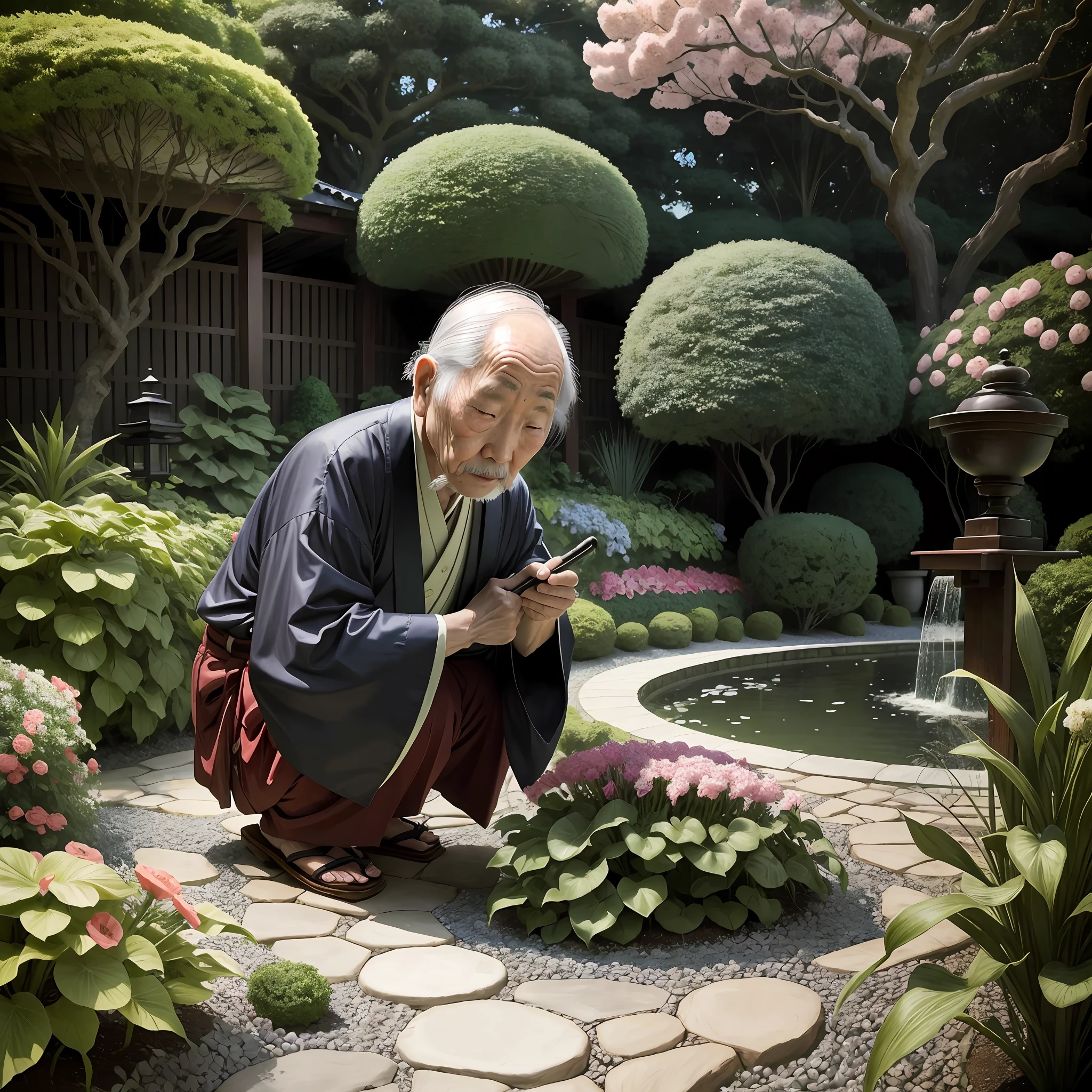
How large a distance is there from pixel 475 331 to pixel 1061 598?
15.4 feet

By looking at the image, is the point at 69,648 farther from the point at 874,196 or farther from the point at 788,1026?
the point at 874,196

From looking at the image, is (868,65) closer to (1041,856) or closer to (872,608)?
(872,608)

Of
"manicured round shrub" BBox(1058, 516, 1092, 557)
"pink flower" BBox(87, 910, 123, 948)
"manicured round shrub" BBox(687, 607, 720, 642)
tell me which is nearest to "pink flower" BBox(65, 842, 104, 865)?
"pink flower" BBox(87, 910, 123, 948)

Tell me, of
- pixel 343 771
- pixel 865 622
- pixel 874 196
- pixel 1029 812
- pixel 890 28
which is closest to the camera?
pixel 1029 812

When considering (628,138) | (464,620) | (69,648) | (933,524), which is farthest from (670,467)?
(464,620)

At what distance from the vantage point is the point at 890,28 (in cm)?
1223

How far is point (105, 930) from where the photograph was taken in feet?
4.74

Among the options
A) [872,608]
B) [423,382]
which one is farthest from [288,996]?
[872,608]

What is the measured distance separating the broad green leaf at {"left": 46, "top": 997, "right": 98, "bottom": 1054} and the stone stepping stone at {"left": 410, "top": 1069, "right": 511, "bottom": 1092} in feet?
1.80

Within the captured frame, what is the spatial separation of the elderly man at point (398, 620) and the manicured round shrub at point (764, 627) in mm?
7205

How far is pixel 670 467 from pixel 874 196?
326 inches

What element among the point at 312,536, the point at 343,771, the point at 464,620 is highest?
the point at 312,536

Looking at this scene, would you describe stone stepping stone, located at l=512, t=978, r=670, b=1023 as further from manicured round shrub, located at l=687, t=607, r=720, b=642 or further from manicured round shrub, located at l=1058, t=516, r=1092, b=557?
manicured round shrub, located at l=687, t=607, r=720, b=642

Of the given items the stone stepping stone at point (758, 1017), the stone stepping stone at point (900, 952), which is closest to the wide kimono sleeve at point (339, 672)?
the stone stepping stone at point (758, 1017)
